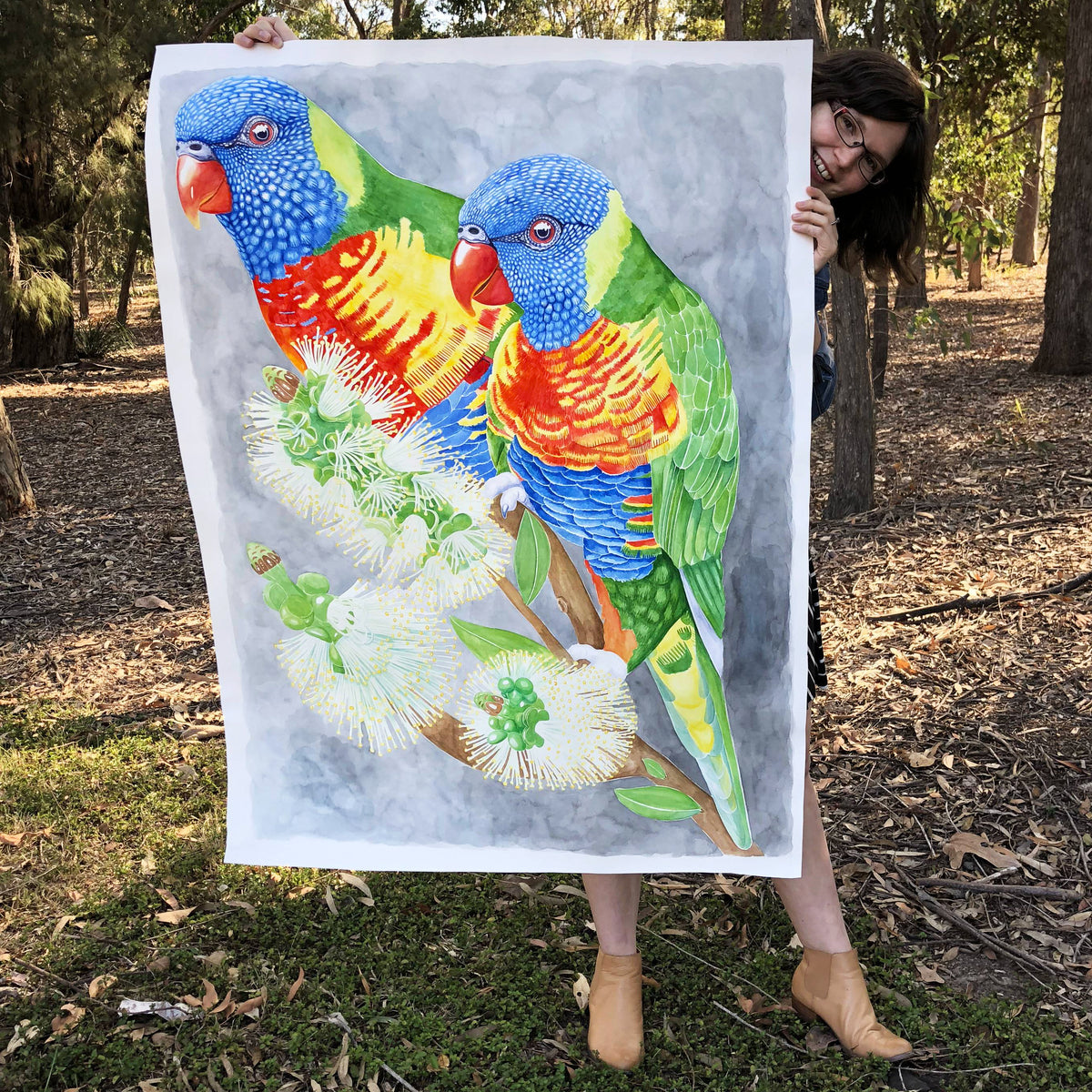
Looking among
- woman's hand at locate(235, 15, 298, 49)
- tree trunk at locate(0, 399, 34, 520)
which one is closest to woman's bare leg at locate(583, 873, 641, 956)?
woman's hand at locate(235, 15, 298, 49)

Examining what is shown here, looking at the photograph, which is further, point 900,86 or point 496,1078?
point 496,1078

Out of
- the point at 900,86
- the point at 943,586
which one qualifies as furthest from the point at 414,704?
the point at 943,586

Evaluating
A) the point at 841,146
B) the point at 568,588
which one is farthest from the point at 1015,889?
the point at 841,146

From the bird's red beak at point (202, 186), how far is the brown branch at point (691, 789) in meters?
1.00

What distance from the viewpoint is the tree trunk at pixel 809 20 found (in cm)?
332

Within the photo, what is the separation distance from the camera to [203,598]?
3.88 m

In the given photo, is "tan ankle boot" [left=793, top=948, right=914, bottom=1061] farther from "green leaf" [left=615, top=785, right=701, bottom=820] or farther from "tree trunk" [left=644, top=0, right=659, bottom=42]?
"tree trunk" [left=644, top=0, right=659, bottom=42]

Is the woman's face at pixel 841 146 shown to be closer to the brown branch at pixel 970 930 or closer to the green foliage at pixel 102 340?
the brown branch at pixel 970 930

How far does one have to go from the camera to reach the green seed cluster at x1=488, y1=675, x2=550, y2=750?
5.07ft

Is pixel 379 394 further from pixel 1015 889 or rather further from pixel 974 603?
pixel 974 603

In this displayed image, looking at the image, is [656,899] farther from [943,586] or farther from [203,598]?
[203,598]

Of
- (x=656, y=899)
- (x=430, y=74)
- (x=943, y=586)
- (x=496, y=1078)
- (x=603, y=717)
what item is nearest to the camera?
(x=430, y=74)

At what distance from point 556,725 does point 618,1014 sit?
22.9 inches

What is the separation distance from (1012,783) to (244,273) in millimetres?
2092
